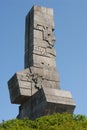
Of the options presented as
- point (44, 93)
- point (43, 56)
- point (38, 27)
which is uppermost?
point (38, 27)

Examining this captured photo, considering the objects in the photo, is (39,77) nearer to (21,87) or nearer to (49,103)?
(21,87)

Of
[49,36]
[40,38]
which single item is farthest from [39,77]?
[49,36]

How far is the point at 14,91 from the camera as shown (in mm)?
23688

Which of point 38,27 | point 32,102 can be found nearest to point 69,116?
point 32,102

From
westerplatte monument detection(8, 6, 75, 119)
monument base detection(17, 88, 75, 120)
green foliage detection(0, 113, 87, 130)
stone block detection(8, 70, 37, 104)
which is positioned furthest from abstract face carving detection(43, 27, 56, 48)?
green foliage detection(0, 113, 87, 130)

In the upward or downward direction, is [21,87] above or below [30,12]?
below

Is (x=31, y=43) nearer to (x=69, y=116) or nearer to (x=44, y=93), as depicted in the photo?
(x=44, y=93)

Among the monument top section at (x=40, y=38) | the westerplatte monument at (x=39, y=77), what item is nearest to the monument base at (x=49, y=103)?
the westerplatte monument at (x=39, y=77)

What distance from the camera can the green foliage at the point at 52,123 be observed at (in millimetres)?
18562

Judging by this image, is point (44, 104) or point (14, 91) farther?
point (14, 91)

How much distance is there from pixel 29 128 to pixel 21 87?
4.70 m

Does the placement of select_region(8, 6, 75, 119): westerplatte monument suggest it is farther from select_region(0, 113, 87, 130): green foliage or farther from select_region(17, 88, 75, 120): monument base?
select_region(0, 113, 87, 130): green foliage

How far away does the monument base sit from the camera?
22078 mm

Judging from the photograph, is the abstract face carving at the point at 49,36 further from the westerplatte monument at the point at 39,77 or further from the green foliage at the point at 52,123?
the green foliage at the point at 52,123
